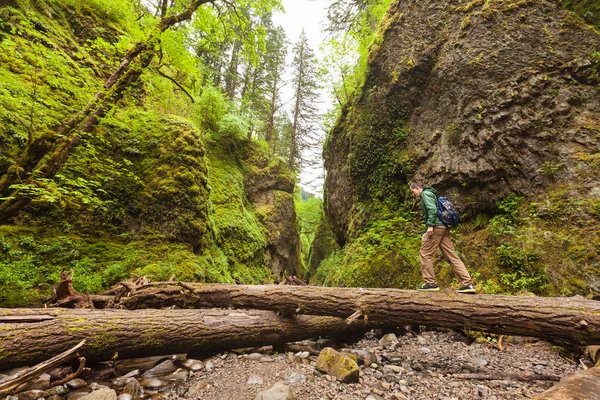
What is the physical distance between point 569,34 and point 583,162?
14.7 feet

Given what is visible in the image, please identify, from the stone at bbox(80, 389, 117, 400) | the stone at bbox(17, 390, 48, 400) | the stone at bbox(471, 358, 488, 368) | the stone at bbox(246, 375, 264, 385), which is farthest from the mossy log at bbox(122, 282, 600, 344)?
the stone at bbox(80, 389, 117, 400)

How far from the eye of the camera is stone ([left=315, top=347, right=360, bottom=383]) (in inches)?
131

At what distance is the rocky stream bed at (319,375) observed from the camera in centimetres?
302

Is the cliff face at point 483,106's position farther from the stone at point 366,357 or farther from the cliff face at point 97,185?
the cliff face at point 97,185

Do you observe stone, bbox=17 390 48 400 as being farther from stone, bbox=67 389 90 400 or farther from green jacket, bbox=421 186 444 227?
green jacket, bbox=421 186 444 227

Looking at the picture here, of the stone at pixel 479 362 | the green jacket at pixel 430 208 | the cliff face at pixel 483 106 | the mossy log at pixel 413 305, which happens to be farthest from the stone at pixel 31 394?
the cliff face at pixel 483 106

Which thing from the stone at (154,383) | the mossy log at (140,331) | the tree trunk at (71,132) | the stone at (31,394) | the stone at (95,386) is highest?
the tree trunk at (71,132)

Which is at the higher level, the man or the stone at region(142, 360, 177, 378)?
the man

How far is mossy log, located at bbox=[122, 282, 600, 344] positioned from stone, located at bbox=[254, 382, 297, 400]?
1.49 metres

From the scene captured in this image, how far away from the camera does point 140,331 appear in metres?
3.74

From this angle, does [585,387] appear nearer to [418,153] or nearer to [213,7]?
[418,153]

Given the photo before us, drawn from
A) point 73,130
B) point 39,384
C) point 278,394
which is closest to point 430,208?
point 278,394

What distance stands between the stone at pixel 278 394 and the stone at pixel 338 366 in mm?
805

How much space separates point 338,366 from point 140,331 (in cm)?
293
